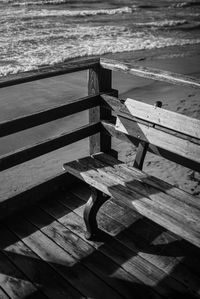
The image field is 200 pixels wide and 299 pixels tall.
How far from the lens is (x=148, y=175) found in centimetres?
290

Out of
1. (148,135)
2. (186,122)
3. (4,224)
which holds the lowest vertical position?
(4,224)

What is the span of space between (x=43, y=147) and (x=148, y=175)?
1015 millimetres

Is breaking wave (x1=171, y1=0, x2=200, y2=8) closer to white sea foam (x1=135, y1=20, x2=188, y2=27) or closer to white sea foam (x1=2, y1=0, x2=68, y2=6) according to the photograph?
white sea foam (x1=135, y1=20, x2=188, y2=27)

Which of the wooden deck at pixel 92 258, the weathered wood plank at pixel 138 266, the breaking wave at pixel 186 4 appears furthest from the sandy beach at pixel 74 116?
the breaking wave at pixel 186 4

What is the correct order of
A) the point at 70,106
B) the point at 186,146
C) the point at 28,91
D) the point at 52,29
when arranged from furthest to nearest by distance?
the point at 52,29, the point at 28,91, the point at 70,106, the point at 186,146

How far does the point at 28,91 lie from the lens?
28.4 ft

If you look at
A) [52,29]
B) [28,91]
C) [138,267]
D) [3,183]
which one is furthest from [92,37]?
[138,267]

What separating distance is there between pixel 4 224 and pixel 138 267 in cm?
125

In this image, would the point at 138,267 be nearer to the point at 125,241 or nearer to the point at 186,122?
the point at 125,241

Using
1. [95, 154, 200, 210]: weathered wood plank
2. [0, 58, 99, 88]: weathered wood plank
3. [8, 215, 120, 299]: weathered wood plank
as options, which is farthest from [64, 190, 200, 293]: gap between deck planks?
[0, 58, 99, 88]: weathered wood plank

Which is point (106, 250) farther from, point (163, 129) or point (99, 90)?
point (99, 90)

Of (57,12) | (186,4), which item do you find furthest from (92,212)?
(186,4)

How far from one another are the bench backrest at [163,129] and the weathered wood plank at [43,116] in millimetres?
402

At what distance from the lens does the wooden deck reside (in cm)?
257
